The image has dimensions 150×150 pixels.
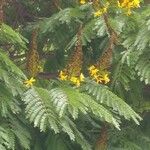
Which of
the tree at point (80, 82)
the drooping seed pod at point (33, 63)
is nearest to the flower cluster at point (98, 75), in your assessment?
the tree at point (80, 82)

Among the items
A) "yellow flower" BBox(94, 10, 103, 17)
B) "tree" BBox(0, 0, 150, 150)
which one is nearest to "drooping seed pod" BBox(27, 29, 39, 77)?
"tree" BBox(0, 0, 150, 150)

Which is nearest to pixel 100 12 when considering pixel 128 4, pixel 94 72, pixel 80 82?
pixel 128 4

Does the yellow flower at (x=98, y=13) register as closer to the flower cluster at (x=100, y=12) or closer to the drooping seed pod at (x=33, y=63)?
the flower cluster at (x=100, y=12)

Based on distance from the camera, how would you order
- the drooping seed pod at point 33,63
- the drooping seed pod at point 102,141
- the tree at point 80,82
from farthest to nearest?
the drooping seed pod at point 102,141, the drooping seed pod at point 33,63, the tree at point 80,82

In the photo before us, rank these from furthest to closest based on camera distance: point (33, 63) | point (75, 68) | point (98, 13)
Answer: point (98, 13), point (33, 63), point (75, 68)

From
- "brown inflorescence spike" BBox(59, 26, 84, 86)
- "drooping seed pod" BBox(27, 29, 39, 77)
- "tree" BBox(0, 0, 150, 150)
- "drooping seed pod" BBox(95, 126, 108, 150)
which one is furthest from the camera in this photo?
"drooping seed pod" BBox(95, 126, 108, 150)

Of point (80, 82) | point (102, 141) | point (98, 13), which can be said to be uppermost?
point (98, 13)

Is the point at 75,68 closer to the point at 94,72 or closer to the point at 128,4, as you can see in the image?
the point at 94,72

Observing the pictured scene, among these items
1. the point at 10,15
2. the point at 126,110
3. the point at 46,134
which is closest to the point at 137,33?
Answer: the point at 126,110

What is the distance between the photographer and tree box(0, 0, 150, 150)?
2.30 meters

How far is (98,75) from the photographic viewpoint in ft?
8.84

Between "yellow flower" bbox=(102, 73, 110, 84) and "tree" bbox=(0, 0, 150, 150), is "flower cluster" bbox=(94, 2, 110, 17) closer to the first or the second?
"tree" bbox=(0, 0, 150, 150)

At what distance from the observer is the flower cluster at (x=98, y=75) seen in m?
2.67

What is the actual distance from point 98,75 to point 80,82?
157 mm
